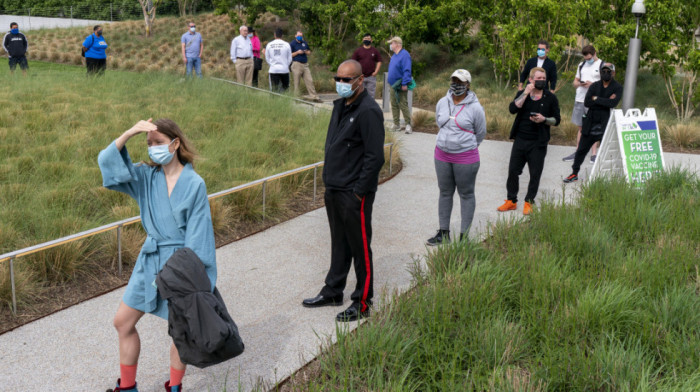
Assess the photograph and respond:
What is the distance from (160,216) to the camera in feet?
13.0

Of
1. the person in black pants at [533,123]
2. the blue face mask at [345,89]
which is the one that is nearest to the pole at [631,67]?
the person in black pants at [533,123]

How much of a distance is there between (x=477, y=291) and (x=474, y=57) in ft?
75.2

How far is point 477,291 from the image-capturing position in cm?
500

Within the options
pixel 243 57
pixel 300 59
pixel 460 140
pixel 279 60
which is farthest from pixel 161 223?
pixel 243 57

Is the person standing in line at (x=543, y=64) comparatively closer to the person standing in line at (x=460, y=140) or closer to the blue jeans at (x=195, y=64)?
the person standing in line at (x=460, y=140)

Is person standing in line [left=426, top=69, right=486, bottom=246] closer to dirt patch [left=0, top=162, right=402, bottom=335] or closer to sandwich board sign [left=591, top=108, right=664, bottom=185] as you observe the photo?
dirt patch [left=0, top=162, right=402, bottom=335]

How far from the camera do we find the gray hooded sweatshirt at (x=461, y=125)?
690 cm

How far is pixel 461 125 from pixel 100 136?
5.72m

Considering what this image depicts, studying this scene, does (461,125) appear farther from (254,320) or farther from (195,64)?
(195,64)

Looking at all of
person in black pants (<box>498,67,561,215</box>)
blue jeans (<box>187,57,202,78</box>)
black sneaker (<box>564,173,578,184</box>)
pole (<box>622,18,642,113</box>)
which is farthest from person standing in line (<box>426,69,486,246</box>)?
blue jeans (<box>187,57,202,78</box>)

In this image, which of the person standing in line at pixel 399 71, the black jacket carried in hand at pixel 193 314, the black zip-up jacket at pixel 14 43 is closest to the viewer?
the black jacket carried in hand at pixel 193 314

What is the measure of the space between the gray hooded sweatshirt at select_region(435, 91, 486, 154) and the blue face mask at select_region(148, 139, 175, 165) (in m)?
3.48

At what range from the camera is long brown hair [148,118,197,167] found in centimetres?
396

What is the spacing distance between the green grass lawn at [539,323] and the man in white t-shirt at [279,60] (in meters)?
10.5
